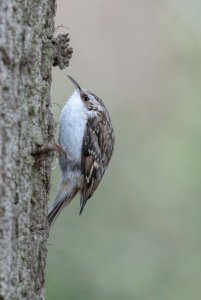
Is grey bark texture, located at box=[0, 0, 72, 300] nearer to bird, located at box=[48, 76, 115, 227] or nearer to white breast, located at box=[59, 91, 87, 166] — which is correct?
bird, located at box=[48, 76, 115, 227]

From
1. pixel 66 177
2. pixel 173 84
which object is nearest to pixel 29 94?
pixel 66 177

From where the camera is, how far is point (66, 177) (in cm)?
420

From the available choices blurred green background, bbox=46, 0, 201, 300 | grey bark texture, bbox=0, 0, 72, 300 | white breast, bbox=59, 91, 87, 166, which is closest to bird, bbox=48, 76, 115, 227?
white breast, bbox=59, 91, 87, 166

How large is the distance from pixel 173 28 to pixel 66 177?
3492mm

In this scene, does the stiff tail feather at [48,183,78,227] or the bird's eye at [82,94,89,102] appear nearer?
the stiff tail feather at [48,183,78,227]

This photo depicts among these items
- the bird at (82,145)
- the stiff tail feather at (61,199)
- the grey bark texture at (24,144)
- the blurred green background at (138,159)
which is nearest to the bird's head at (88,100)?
the bird at (82,145)

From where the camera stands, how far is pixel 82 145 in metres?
4.38

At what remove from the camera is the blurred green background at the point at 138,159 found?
5902mm

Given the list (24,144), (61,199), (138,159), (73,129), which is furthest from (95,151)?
(138,159)

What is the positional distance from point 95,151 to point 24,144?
1742mm

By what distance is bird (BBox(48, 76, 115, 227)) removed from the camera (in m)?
4.21

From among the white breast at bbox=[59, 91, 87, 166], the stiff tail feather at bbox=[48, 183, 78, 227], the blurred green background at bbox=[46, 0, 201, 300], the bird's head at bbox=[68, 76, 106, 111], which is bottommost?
the blurred green background at bbox=[46, 0, 201, 300]

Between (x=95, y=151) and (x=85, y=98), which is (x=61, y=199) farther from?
(x=85, y=98)

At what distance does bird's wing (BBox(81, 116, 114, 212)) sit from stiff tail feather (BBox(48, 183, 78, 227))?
119 millimetres
